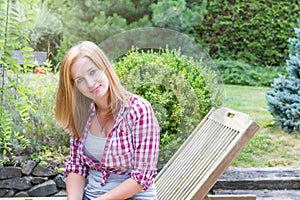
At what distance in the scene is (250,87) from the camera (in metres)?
7.73

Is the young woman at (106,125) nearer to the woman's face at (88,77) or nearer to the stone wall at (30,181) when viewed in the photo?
the woman's face at (88,77)

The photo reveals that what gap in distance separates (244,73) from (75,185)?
6457 millimetres

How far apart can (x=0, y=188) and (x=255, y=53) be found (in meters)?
6.13

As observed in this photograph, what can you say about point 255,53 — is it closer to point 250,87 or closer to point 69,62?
point 250,87

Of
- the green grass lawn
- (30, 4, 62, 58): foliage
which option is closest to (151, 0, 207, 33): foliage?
(30, 4, 62, 58): foliage

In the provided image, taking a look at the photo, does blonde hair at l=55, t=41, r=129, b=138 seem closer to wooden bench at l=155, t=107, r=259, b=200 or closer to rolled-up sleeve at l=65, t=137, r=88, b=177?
rolled-up sleeve at l=65, t=137, r=88, b=177

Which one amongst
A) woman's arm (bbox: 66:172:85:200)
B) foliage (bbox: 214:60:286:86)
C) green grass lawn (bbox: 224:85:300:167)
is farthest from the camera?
foliage (bbox: 214:60:286:86)

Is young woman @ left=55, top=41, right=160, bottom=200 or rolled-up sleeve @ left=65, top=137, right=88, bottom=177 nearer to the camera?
young woman @ left=55, top=41, right=160, bottom=200

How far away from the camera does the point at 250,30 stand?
881 centimetres

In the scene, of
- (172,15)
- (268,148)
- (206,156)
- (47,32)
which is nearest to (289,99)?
(268,148)

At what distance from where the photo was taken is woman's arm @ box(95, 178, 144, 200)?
1.80 m

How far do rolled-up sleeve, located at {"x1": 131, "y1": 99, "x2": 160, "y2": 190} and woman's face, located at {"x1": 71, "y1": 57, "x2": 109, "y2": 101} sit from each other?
140 mm

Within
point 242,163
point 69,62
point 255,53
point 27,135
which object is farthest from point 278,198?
point 255,53

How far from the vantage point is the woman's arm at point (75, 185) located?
197 cm
